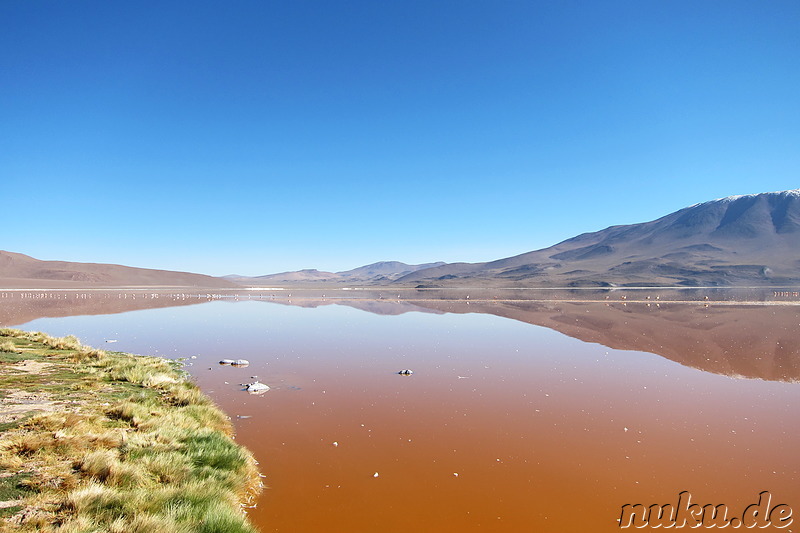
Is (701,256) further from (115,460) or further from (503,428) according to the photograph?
(115,460)

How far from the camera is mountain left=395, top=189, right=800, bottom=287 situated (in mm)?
110562

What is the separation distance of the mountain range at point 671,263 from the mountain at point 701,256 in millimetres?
224

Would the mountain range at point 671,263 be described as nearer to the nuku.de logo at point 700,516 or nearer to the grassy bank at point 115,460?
the nuku.de logo at point 700,516

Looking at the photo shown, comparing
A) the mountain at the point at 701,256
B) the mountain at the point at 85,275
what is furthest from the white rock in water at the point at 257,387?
the mountain at the point at 85,275

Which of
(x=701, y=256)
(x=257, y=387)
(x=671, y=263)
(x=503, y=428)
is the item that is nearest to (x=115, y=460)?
(x=257, y=387)

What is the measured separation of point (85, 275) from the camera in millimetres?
116938

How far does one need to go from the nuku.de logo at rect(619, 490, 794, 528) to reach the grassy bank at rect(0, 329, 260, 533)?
4.69 metres

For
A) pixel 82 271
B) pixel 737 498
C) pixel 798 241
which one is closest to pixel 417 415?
pixel 737 498

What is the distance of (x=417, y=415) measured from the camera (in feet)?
28.9

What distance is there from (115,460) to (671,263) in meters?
152

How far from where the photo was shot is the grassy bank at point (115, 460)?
3982 millimetres

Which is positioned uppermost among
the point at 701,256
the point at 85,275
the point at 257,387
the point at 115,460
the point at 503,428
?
the point at 701,256

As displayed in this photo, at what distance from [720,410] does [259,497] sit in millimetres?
9631

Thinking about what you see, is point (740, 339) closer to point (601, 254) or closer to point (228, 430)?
point (228, 430)
